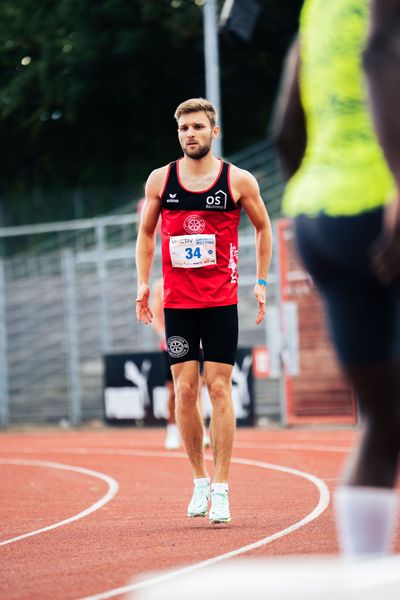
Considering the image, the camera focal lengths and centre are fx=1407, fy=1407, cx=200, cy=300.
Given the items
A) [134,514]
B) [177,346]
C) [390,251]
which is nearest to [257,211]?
[177,346]

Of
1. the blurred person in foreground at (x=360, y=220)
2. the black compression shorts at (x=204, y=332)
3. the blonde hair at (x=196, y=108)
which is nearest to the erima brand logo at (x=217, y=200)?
the blonde hair at (x=196, y=108)

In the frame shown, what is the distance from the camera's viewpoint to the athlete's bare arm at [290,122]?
13.2ft

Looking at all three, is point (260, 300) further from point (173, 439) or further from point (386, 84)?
point (173, 439)

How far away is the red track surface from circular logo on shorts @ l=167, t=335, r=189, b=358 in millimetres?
943

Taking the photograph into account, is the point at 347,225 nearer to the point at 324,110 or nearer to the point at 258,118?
the point at 324,110

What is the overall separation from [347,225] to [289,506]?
532cm

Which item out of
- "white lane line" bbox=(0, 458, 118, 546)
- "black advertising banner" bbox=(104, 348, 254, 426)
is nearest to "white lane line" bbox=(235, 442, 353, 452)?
"white lane line" bbox=(0, 458, 118, 546)

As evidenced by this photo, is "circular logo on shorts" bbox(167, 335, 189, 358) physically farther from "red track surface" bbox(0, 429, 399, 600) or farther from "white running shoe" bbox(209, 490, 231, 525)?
"red track surface" bbox(0, 429, 399, 600)

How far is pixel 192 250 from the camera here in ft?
24.9

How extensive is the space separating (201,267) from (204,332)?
353mm

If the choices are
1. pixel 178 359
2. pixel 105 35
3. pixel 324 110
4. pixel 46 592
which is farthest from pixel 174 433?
pixel 105 35

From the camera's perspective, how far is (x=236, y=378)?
803 inches

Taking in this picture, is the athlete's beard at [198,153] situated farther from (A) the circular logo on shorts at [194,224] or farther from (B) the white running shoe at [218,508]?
(B) the white running shoe at [218,508]

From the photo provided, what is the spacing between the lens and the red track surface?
6188 millimetres
